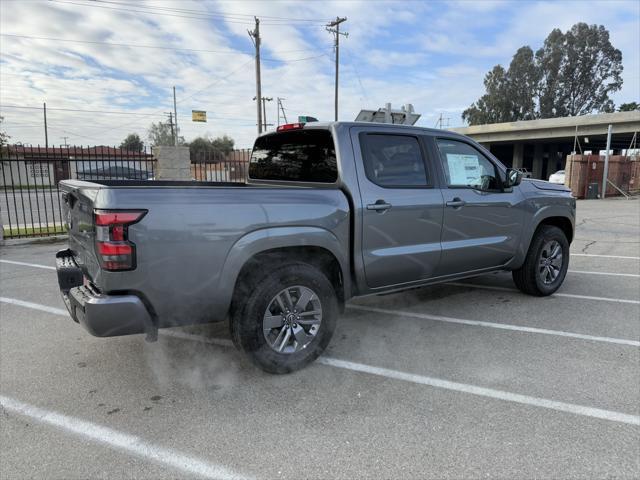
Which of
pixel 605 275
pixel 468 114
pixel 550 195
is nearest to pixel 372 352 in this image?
pixel 550 195

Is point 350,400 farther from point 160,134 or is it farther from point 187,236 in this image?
point 160,134

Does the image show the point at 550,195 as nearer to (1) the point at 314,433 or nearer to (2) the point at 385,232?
(2) the point at 385,232

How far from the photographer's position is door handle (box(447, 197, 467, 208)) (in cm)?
435

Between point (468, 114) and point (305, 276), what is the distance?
7873 cm

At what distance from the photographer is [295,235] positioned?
3.37 m

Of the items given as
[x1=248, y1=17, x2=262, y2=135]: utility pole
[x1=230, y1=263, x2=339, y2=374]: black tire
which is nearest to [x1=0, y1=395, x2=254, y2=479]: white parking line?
[x1=230, y1=263, x2=339, y2=374]: black tire

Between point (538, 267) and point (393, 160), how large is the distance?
2.50 m

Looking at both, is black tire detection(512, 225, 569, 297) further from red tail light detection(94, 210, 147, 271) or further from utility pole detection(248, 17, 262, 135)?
utility pole detection(248, 17, 262, 135)

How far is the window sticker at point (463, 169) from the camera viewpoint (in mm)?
4500

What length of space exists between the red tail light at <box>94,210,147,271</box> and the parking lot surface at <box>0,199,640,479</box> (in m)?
1.00

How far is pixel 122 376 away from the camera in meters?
3.50

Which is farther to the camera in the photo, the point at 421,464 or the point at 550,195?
the point at 550,195

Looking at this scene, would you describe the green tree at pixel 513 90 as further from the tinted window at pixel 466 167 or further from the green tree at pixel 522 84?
the tinted window at pixel 466 167

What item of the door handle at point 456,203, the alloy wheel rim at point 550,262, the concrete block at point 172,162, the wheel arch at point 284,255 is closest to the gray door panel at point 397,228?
the door handle at point 456,203
